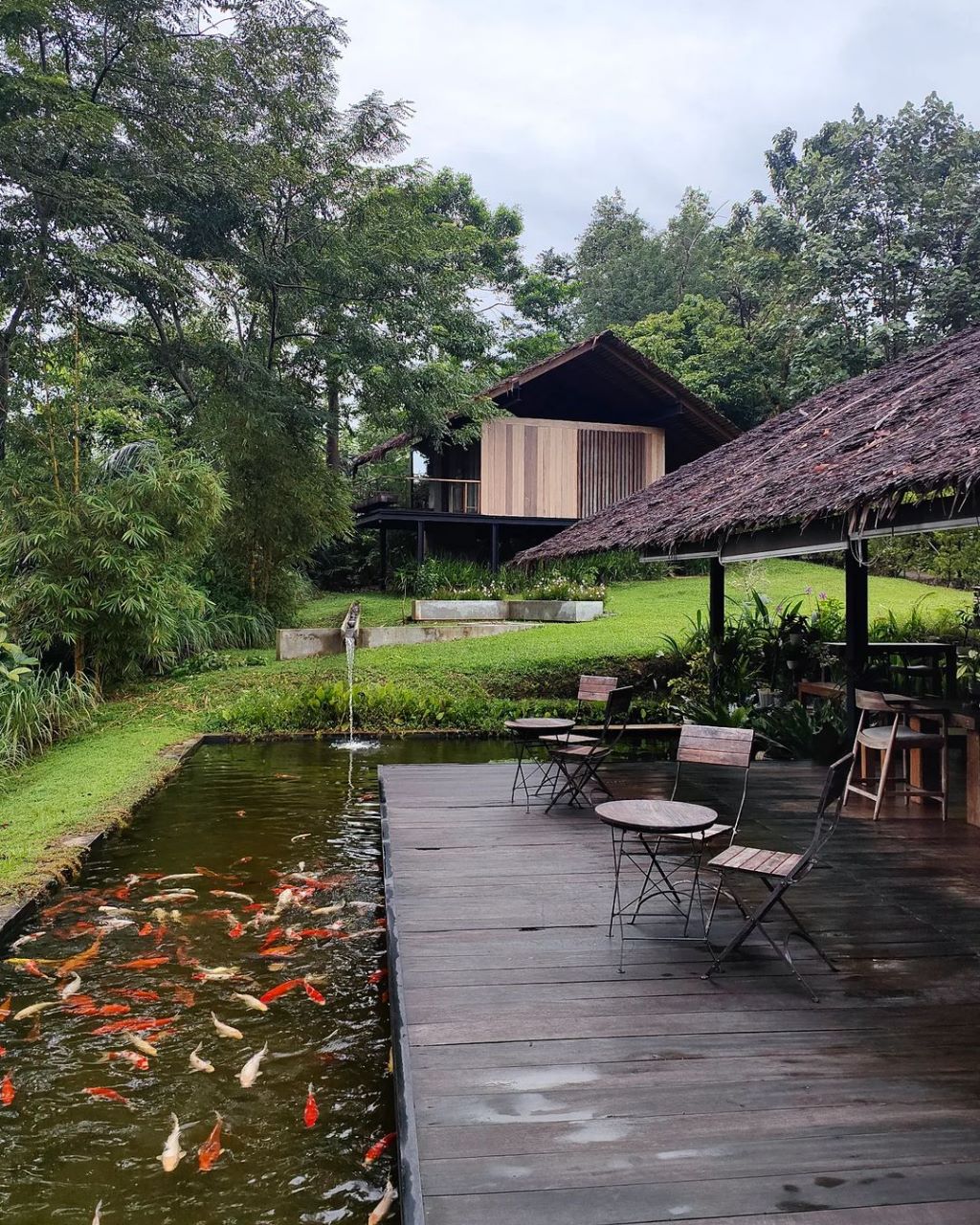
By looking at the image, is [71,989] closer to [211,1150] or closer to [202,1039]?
[202,1039]

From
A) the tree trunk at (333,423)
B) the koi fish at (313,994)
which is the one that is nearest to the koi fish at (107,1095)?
the koi fish at (313,994)

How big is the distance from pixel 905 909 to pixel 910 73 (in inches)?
1718

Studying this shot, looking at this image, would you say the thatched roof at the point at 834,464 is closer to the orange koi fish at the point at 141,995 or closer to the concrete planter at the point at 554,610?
the orange koi fish at the point at 141,995

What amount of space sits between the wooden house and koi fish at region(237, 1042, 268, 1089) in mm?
18611

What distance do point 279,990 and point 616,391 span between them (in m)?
20.6

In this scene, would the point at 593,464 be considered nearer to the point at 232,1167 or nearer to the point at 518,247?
the point at 518,247

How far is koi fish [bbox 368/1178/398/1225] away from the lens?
309 centimetres

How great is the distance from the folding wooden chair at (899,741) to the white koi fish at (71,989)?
4.62m

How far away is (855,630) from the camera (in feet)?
25.2

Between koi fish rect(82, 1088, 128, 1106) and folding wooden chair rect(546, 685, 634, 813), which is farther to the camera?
folding wooden chair rect(546, 685, 634, 813)

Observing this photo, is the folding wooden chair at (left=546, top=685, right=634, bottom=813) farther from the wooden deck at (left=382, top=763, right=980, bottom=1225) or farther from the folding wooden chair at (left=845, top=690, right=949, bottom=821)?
the folding wooden chair at (left=845, top=690, right=949, bottom=821)

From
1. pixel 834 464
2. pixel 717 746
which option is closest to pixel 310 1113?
pixel 717 746

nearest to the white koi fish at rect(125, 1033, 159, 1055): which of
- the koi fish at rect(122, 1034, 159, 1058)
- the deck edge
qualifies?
the koi fish at rect(122, 1034, 159, 1058)

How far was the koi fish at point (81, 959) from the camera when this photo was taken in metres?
4.96
